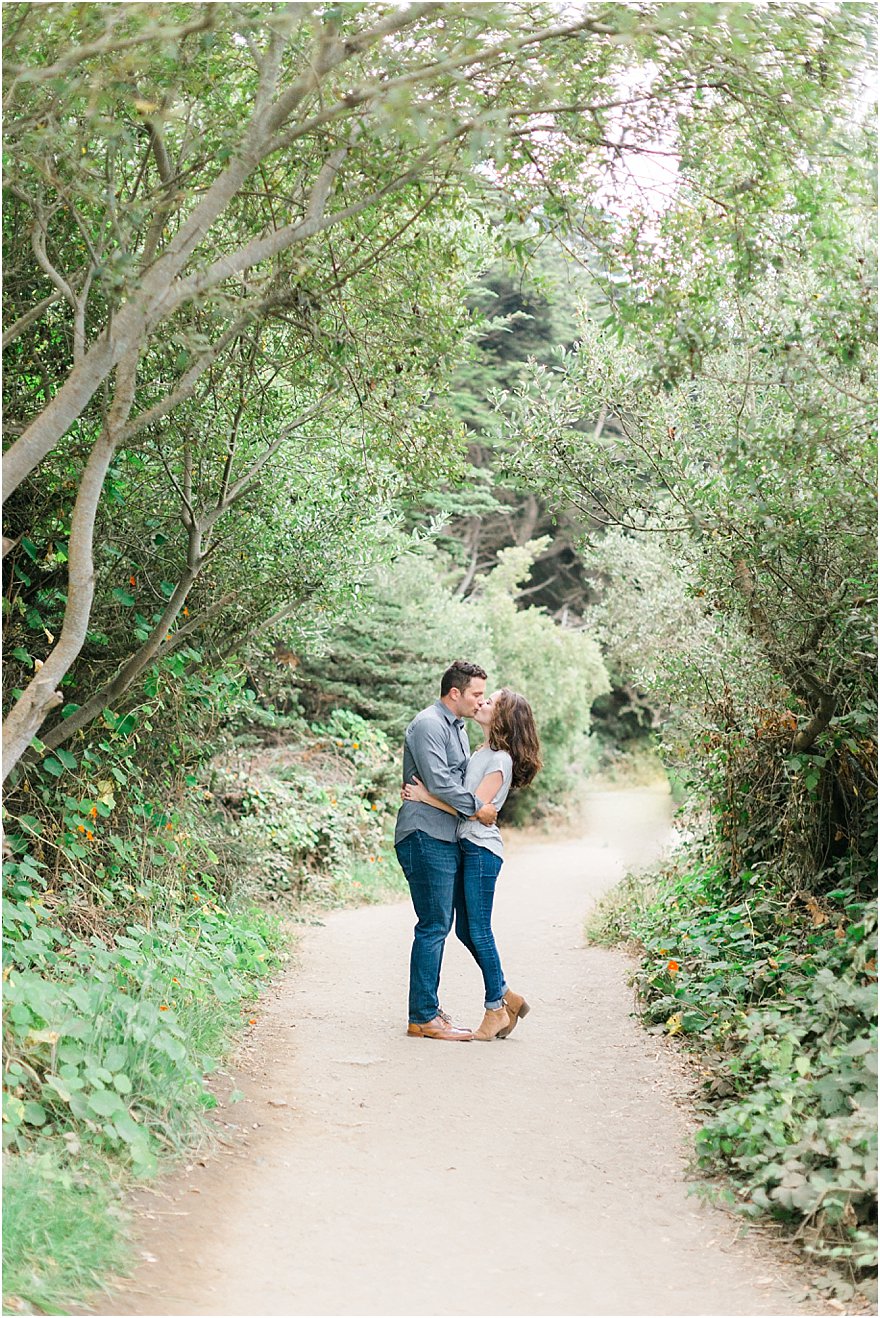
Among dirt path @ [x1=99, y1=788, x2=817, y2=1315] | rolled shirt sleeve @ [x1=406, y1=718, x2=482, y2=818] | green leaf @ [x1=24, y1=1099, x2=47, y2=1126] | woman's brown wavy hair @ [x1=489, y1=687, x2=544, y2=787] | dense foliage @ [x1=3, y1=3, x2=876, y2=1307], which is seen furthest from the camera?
woman's brown wavy hair @ [x1=489, y1=687, x2=544, y2=787]

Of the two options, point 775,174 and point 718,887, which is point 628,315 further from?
point 718,887

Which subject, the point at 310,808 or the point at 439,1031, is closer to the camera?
the point at 439,1031

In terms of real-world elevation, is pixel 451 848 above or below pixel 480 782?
below

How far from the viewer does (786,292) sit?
5953mm

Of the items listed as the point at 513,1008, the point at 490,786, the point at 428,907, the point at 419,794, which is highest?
the point at 490,786

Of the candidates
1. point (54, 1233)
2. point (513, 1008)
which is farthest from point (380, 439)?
point (54, 1233)

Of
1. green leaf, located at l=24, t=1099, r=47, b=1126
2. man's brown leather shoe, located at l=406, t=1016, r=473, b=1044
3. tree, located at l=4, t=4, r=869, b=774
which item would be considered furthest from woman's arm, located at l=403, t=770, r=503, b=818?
green leaf, located at l=24, t=1099, r=47, b=1126

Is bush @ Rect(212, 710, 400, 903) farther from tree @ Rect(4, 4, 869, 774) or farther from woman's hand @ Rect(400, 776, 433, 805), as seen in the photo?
tree @ Rect(4, 4, 869, 774)

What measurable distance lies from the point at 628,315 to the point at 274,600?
12.3 feet

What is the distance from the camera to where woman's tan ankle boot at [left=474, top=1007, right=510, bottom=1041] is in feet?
22.2

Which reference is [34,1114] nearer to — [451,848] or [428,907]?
[428,907]

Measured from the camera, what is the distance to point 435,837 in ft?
22.2

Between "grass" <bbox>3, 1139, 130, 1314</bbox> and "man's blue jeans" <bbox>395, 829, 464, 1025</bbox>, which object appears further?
"man's blue jeans" <bbox>395, 829, 464, 1025</bbox>

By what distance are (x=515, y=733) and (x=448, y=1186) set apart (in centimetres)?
293
